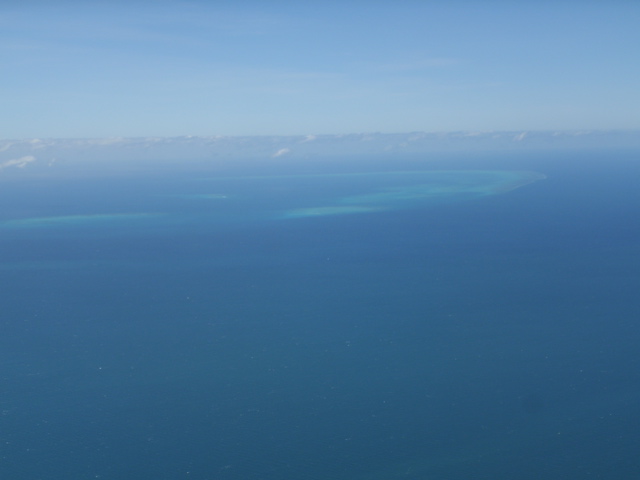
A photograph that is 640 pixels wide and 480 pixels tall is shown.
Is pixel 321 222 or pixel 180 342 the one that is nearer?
pixel 180 342

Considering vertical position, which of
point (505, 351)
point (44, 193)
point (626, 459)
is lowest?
point (626, 459)

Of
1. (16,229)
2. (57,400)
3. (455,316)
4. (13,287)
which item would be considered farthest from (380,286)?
(16,229)

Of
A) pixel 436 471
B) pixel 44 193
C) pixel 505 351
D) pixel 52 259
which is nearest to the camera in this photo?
pixel 436 471

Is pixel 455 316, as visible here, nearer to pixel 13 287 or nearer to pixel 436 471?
pixel 436 471

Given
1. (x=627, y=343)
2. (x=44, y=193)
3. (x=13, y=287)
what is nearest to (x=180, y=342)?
(x=13, y=287)

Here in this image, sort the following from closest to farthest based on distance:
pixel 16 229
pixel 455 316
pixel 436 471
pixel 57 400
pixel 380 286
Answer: pixel 436 471
pixel 57 400
pixel 455 316
pixel 380 286
pixel 16 229

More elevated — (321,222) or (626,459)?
(321,222)

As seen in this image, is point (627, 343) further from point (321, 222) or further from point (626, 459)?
point (321, 222)
